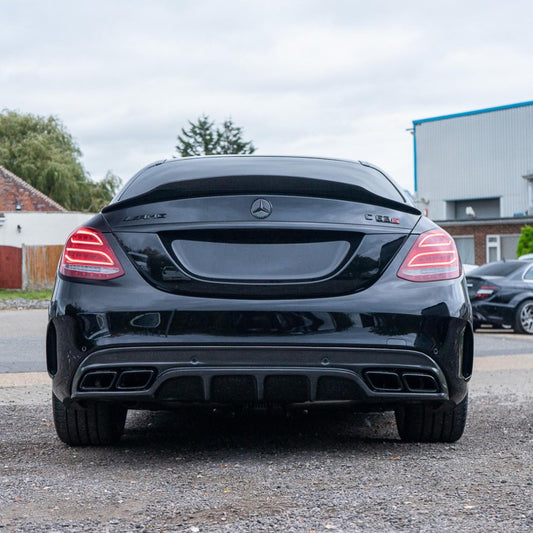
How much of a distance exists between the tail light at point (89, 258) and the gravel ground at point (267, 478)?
0.85 m

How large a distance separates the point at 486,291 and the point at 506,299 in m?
0.36

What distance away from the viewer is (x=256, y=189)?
14.4ft

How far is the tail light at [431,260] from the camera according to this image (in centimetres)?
436

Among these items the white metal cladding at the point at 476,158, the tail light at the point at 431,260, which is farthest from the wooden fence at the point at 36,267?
the tail light at the point at 431,260

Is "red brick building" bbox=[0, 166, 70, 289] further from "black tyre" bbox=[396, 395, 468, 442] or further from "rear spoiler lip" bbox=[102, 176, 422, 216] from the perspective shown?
"rear spoiler lip" bbox=[102, 176, 422, 216]

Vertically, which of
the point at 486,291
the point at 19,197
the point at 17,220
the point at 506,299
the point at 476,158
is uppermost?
the point at 476,158

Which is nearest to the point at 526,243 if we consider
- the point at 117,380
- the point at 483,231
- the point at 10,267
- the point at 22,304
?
the point at 483,231

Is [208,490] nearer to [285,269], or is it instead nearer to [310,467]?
[310,467]

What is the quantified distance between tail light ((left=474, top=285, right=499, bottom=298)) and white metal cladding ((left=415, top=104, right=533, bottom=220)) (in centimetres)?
3942

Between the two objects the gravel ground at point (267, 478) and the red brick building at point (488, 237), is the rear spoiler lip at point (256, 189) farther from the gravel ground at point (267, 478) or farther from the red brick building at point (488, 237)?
the red brick building at point (488, 237)

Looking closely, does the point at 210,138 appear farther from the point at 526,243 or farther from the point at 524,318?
the point at 524,318

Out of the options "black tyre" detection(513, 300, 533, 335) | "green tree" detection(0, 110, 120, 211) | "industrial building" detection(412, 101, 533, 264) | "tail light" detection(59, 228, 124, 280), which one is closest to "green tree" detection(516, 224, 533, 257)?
"industrial building" detection(412, 101, 533, 264)

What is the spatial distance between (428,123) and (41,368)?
54.1m

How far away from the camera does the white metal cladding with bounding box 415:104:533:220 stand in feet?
186
